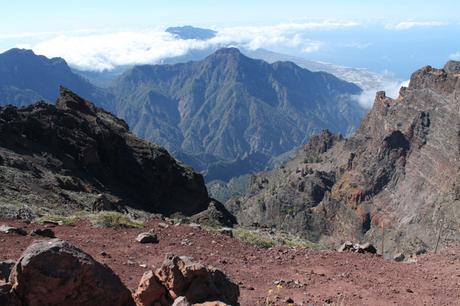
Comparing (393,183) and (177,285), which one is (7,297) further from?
(393,183)

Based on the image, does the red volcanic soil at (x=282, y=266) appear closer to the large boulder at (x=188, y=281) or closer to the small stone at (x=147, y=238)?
the small stone at (x=147, y=238)

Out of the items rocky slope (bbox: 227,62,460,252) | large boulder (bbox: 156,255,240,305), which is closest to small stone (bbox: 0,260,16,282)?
large boulder (bbox: 156,255,240,305)

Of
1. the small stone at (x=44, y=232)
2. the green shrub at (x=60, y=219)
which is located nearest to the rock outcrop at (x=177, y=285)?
the small stone at (x=44, y=232)

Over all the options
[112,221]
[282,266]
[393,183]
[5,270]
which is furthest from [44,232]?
[393,183]

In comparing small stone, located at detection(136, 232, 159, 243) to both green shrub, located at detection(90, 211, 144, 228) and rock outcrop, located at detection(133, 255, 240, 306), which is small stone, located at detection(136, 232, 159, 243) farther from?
rock outcrop, located at detection(133, 255, 240, 306)

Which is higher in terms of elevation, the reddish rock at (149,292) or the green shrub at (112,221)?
the reddish rock at (149,292)

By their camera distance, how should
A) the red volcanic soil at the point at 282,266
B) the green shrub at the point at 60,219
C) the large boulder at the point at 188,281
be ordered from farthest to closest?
the green shrub at the point at 60,219
the red volcanic soil at the point at 282,266
the large boulder at the point at 188,281

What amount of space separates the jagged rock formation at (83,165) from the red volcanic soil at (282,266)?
9938 mm

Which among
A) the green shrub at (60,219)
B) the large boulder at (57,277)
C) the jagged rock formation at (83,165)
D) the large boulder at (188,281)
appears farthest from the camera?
the jagged rock formation at (83,165)

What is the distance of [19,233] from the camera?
18078mm

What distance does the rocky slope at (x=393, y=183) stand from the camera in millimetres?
100375

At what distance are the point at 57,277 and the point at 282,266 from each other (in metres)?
9.93

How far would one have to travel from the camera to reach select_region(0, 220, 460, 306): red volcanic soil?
1527 centimetres

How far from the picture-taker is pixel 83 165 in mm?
46156
